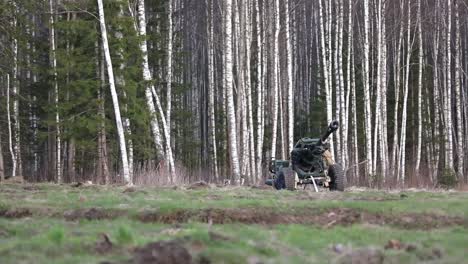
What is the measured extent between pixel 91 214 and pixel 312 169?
713 centimetres

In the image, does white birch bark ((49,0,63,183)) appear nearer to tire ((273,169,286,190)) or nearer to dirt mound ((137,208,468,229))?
tire ((273,169,286,190))

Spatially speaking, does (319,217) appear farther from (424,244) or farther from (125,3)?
(125,3)

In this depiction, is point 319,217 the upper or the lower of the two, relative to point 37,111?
lower

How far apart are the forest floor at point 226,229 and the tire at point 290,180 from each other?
2.27 meters

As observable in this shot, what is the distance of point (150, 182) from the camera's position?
18.3 m

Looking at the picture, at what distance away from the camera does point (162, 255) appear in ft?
18.5

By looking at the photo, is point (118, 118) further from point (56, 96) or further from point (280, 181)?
point (280, 181)

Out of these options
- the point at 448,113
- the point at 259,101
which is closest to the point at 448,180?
the point at 448,113

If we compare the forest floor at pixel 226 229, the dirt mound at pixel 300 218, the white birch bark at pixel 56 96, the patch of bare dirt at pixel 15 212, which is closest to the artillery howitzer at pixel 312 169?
the forest floor at pixel 226 229

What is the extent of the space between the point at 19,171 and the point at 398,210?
2177 cm

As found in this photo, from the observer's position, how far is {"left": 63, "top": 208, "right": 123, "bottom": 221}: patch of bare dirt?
9242mm

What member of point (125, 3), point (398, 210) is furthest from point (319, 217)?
point (125, 3)

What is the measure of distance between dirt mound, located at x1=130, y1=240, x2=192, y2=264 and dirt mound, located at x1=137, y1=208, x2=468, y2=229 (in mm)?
2984

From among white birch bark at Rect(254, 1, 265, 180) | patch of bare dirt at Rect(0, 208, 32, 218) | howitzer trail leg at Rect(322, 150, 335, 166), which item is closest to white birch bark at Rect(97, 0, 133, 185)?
howitzer trail leg at Rect(322, 150, 335, 166)
